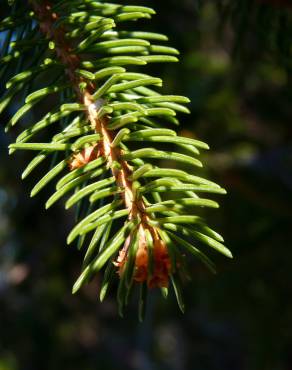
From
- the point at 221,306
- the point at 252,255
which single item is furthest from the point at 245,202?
the point at 221,306

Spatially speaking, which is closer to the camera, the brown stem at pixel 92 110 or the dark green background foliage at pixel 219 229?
the brown stem at pixel 92 110

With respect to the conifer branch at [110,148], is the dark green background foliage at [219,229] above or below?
below

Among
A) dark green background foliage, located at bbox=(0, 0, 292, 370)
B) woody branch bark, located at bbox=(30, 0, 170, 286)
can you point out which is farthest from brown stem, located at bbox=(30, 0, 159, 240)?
dark green background foliage, located at bbox=(0, 0, 292, 370)

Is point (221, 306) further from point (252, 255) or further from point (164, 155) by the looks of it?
point (164, 155)

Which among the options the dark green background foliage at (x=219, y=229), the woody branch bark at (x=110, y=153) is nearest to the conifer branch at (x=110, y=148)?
the woody branch bark at (x=110, y=153)

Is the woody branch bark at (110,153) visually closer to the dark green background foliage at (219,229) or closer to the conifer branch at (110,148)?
the conifer branch at (110,148)
